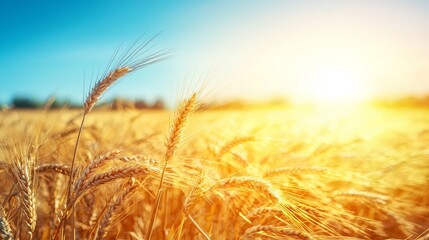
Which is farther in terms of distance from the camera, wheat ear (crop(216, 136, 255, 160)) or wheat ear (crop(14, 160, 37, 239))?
wheat ear (crop(216, 136, 255, 160))

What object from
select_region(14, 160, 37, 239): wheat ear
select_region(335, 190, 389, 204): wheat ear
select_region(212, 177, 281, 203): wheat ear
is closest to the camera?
select_region(14, 160, 37, 239): wheat ear

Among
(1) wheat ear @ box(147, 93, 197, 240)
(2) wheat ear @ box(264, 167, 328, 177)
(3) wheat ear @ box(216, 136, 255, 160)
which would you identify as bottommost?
(2) wheat ear @ box(264, 167, 328, 177)

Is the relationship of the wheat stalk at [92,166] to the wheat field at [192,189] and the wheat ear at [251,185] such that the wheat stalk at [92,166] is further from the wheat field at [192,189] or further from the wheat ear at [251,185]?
the wheat ear at [251,185]

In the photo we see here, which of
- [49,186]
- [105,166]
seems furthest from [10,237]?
[49,186]

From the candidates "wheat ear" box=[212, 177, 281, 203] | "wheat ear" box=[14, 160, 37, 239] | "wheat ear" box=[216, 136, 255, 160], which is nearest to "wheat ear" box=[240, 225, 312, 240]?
"wheat ear" box=[212, 177, 281, 203]

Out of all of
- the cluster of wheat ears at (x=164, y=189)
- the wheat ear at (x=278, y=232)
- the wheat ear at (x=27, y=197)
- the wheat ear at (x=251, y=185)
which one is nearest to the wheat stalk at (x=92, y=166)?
the cluster of wheat ears at (x=164, y=189)

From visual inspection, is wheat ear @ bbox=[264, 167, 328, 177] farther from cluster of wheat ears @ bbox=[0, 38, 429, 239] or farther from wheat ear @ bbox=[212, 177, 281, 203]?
wheat ear @ bbox=[212, 177, 281, 203]

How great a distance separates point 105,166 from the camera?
1480 millimetres

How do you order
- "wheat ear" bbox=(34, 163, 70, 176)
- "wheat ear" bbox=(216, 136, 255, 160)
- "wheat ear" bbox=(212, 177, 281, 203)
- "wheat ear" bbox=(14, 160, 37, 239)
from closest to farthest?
"wheat ear" bbox=(14, 160, 37, 239), "wheat ear" bbox=(212, 177, 281, 203), "wheat ear" bbox=(34, 163, 70, 176), "wheat ear" bbox=(216, 136, 255, 160)

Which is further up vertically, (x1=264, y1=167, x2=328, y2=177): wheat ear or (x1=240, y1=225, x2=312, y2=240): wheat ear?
(x1=264, y1=167, x2=328, y2=177): wheat ear

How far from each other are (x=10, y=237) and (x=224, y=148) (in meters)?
1.20

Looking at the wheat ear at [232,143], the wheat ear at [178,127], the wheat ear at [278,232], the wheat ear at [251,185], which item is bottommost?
the wheat ear at [278,232]

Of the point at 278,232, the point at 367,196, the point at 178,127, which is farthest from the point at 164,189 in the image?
the point at 367,196

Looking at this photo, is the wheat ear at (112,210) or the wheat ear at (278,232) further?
the wheat ear at (112,210)
